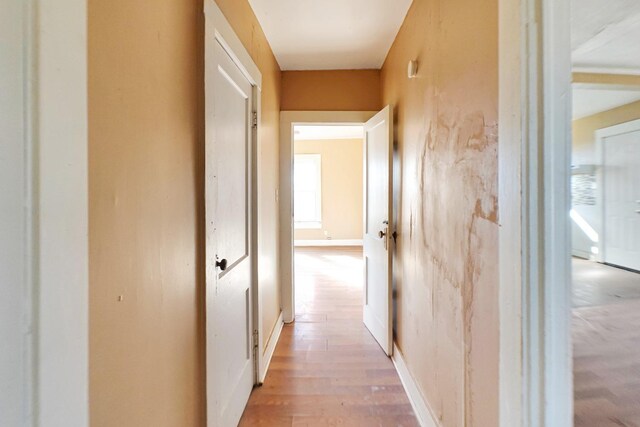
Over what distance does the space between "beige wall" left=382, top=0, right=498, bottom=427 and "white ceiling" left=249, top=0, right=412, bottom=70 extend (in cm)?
24

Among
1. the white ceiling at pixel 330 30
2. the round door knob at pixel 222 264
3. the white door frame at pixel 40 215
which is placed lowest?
the round door knob at pixel 222 264

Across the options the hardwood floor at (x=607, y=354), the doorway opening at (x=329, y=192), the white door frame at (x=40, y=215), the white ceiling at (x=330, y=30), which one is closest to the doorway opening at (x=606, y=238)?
the hardwood floor at (x=607, y=354)

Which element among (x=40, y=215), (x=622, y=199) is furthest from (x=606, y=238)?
(x=40, y=215)

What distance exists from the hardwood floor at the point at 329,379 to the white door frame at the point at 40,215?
145cm

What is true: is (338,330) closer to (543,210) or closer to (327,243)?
(543,210)

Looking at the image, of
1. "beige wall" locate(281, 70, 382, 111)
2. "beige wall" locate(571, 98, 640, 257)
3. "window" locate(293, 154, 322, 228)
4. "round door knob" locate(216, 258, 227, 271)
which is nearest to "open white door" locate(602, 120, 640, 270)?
"beige wall" locate(571, 98, 640, 257)

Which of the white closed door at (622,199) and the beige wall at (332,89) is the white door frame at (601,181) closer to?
the white closed door at (622,199)

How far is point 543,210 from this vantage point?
757mm

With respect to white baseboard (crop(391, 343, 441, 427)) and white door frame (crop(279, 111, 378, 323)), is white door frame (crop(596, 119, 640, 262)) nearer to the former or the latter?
white door frame (crop(279, 111, 378, 323))

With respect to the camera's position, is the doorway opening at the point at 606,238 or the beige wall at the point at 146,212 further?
the doorway opening at the point at 606,238

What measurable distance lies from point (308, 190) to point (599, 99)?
5369 millimetres

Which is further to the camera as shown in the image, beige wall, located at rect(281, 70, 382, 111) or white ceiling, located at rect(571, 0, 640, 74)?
beige wall, located at rect(281, 70, 382, 111)

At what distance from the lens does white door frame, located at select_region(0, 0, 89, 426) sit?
15.4 inches

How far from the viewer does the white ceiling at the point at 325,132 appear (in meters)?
5.79
